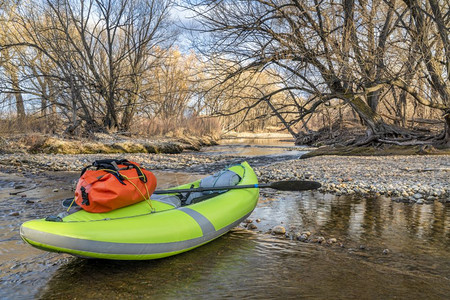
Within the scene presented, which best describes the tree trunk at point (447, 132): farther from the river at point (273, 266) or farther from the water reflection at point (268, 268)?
the water reflection at point (268, 268)

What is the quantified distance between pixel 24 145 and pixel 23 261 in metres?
10.3

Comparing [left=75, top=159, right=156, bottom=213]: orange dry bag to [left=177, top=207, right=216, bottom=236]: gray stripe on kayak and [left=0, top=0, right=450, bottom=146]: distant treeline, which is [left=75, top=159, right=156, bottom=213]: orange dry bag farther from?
[left=0, top=0, right=450, bottom=146]: distant treeline

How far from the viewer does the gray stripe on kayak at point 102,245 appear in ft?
8.54

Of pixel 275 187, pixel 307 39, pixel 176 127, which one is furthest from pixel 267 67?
pixel 176 127

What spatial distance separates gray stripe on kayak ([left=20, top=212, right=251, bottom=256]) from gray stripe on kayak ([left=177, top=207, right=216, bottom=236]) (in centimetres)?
14

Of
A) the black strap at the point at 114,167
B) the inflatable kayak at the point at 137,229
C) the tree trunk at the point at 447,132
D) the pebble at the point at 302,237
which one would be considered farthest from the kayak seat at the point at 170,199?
the tree trunk at the point at 447,132

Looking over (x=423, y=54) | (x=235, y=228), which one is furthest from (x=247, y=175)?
(x=423, y=54)

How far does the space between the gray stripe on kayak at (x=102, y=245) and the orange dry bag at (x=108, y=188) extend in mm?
365

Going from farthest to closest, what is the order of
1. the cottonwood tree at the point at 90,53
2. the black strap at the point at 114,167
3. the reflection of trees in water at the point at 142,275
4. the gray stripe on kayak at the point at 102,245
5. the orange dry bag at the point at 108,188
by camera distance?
the cottonwood tree at the point at 90,53, the black strap at the point at 114,167, the orange dry bag at the point at 108,188, the reflection of trees in water at the point at 142,275, the gray stripe on kayak at the point at 102,245

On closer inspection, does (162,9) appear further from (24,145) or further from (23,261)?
(23,261)

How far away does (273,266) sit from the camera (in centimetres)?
320

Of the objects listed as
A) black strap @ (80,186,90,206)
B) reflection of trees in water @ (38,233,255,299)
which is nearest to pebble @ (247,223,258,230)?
reflection of trees in water @ (38,233,255,299)

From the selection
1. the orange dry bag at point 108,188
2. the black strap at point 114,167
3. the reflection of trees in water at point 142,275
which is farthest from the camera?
the black strap at point 114,167

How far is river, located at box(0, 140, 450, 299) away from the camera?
2730 millimetres
